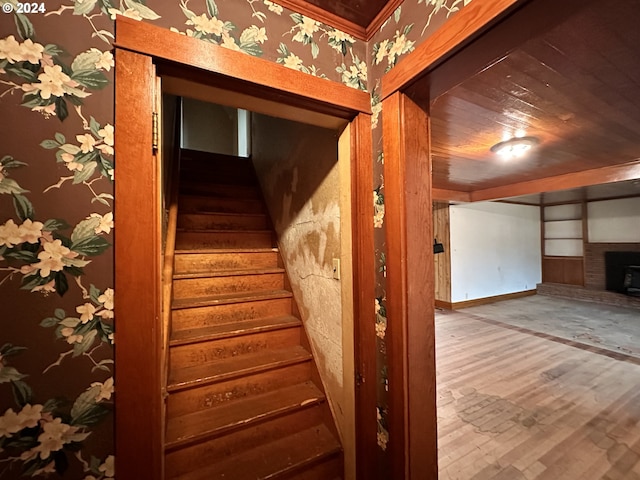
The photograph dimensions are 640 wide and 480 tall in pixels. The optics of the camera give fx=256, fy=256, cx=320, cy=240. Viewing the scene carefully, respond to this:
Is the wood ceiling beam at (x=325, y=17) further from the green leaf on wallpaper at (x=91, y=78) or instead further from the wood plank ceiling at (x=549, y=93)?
the green leaf on wallpaper at (x=91, y=78)

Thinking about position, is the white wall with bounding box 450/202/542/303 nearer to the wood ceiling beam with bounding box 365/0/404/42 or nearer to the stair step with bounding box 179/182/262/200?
the stair step with bounding box 179/182/262/200

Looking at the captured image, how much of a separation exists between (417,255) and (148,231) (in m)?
0.87

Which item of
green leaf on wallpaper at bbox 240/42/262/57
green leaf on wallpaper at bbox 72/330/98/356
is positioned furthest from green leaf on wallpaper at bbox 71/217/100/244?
green leaf on wallpaper at bbox 240/42/262/57

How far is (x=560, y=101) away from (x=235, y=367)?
2.76 m

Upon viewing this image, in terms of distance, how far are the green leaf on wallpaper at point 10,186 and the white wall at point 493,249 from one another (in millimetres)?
6026

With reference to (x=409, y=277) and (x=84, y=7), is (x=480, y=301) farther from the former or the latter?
(x=84, y=7)

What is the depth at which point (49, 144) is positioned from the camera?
0.63 metres

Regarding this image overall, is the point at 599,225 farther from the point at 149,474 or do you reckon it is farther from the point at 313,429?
the point at 149,474

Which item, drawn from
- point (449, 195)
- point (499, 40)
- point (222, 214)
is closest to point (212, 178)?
point (222, 214)

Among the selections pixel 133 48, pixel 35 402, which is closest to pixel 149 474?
pixel 35 402

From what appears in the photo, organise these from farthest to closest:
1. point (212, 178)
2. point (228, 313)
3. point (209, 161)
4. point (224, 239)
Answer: point (209, 161)
point (212, 178)
point (224, 239)
point (228, 313)

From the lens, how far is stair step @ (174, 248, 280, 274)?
190cm

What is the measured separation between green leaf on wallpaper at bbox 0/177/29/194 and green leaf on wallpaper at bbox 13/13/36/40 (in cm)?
34

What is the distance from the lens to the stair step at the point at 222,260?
6.25ft
